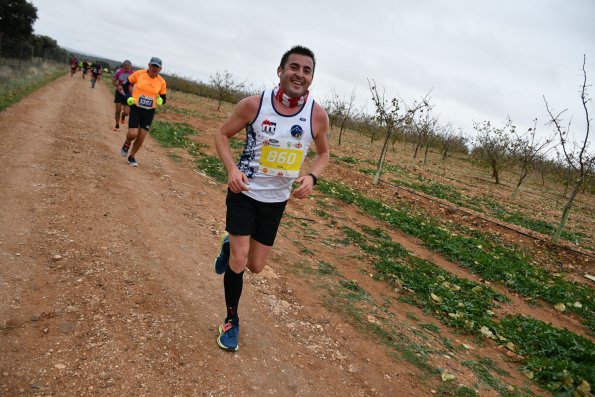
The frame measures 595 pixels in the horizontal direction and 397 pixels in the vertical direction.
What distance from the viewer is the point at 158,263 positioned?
13.8 ft

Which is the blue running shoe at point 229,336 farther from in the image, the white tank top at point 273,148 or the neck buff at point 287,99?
the neck buff at point 287,99

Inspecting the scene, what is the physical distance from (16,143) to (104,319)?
250 inches

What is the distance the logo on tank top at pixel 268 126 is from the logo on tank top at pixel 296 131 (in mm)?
143

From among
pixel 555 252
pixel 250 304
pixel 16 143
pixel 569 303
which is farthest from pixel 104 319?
pixel 555 252

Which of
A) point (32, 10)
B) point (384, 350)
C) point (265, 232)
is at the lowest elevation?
point (384, 350)

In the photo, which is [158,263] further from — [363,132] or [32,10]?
[32,10]

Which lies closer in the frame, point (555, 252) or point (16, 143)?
point (16, 143)

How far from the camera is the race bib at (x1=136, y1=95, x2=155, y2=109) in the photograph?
297 inches

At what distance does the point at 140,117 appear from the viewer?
7.73m

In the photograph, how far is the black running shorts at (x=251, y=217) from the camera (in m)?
2.96

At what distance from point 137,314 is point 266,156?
1.73 metres

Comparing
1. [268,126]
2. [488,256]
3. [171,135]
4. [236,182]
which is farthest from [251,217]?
[171,135]

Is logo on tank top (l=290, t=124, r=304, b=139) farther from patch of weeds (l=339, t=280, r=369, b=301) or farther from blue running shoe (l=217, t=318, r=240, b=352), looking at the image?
patch of weeds (l=339, t=280, r=369, b=301)

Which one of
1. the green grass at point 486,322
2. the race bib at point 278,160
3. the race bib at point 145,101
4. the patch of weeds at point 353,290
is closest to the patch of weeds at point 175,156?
the race bib at point 145,101
